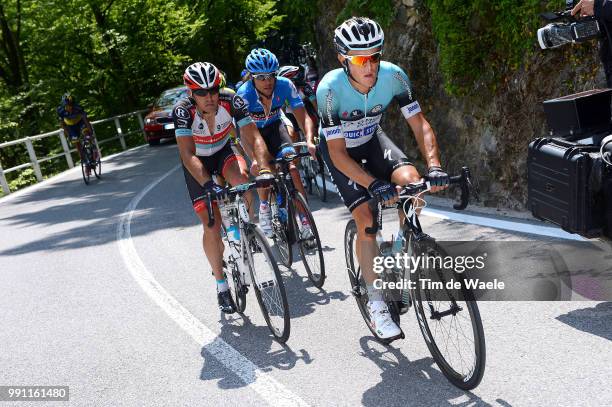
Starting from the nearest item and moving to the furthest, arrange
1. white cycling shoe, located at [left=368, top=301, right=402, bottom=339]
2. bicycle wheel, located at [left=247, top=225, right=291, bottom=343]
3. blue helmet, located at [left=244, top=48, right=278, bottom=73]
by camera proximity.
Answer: white cycling shoe, located at [left=368, top=301, right=402, bottom=339] < bicycle wheel, located at [left=247, top=225, right=291, bottom=343] < blue helmet, located at [left=244, top=48, right=278, bottom=73]

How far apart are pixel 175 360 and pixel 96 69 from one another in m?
29.7

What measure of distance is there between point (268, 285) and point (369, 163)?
1249mm

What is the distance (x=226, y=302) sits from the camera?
6.23m

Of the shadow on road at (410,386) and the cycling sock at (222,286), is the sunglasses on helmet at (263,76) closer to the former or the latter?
the cycling sock at (222,286)

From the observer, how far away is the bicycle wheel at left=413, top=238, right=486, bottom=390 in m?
3.82

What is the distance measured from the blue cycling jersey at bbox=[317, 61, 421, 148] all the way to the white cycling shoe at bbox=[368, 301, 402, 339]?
1.21 metres

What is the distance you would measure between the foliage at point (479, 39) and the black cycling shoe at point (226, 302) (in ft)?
14.8

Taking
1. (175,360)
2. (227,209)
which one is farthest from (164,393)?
(227,209)

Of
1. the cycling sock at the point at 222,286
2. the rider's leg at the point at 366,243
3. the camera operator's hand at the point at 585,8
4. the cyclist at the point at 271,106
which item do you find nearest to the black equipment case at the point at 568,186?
the camera operator's hand at the point at 585,8

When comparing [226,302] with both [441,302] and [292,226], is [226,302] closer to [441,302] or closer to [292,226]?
[292,226]

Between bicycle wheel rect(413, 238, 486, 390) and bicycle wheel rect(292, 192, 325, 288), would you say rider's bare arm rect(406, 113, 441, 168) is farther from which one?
bicycle wheel rect(292, 192, 325, 288)

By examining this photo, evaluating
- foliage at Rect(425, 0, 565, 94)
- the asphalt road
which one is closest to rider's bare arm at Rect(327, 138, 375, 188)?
the asphalt road

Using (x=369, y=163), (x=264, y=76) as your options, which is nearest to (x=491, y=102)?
(x=264, y=76)

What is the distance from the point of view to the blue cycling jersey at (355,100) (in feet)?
15.5
